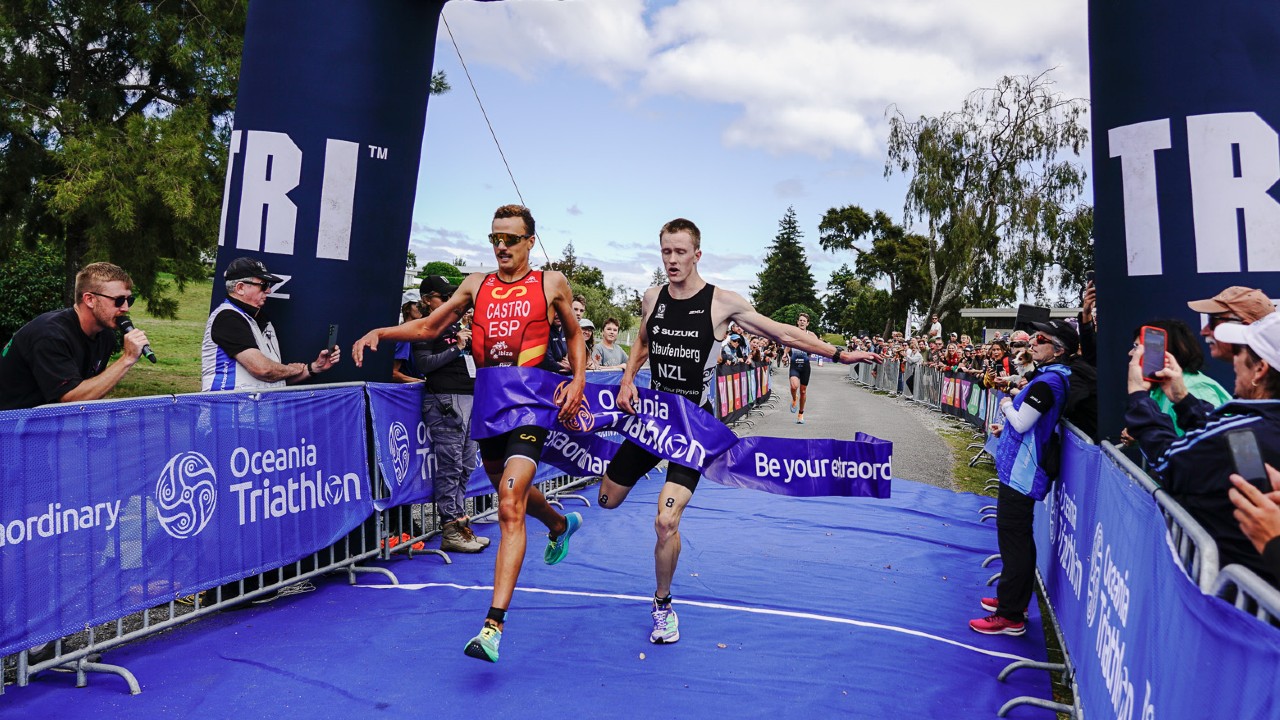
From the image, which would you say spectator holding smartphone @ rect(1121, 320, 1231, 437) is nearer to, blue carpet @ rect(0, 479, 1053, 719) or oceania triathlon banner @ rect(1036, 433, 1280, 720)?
oceania triathlon banner @ rect(1036, 433, 1280, 720)

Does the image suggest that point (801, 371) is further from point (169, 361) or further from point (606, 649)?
point (169, 361)

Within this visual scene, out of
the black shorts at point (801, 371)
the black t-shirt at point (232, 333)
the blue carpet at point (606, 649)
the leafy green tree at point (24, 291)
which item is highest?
the leafy green tree at point (24, 291)

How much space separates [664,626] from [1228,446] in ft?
9.41

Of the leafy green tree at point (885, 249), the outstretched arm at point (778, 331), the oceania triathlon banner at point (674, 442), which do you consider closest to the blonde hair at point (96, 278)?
the oceania triathlon banner at point (674, 442)

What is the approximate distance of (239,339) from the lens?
5094mm

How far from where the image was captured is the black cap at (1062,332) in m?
5.04

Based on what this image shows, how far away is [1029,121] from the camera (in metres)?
36.8

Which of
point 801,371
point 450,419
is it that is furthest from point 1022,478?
point 801,371

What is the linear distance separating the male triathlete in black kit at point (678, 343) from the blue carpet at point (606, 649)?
1.70ft

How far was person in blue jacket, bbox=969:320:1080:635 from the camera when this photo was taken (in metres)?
4.62

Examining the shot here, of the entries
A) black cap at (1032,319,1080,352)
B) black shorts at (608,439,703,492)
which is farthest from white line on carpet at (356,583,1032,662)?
black cap at (1032,319,1080,352)

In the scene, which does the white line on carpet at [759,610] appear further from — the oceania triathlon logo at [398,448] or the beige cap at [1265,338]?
the beige cap at [1265,338]

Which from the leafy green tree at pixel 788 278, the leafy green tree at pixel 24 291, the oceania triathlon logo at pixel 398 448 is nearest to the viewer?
the oceania triathlon logo at pixel 398 448

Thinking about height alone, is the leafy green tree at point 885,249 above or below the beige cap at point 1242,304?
above
